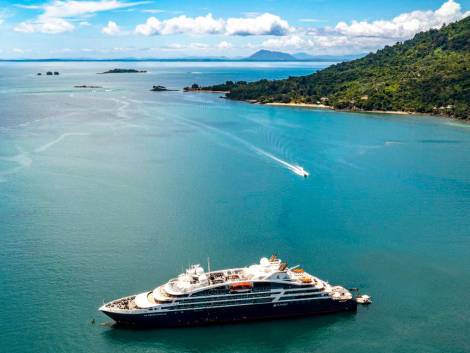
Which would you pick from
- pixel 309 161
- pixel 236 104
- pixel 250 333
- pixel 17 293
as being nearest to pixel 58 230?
pixel 17 293

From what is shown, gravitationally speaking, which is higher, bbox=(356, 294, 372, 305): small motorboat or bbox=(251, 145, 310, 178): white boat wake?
bbox=(251, 145, 310, 178): white boat wake

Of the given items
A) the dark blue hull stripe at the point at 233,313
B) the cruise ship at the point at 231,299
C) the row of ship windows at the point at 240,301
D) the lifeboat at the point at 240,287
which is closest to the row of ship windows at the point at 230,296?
the cruise ship at the point at 231,299

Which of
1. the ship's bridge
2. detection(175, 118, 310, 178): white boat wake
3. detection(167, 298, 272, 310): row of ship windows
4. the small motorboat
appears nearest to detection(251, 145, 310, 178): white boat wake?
detection(175, 118, 310, 178): white boat wake

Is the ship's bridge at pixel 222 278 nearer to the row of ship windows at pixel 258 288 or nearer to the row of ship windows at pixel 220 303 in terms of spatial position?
the row of ship windows at pixel 258 288

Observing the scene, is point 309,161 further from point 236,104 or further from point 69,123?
point 236,104

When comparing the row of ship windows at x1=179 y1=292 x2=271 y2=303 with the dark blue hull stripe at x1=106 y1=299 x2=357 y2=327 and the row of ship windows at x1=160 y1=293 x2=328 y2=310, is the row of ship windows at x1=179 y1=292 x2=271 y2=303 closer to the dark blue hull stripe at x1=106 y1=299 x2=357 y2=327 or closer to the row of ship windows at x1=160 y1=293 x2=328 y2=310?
the row of ship windows at x1=160 y1=293 x2=328 y2=310

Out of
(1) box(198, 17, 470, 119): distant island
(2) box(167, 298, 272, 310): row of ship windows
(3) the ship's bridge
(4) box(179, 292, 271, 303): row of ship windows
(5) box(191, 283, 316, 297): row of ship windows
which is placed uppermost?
(1) box(198, 17, 470, 119): distant island
